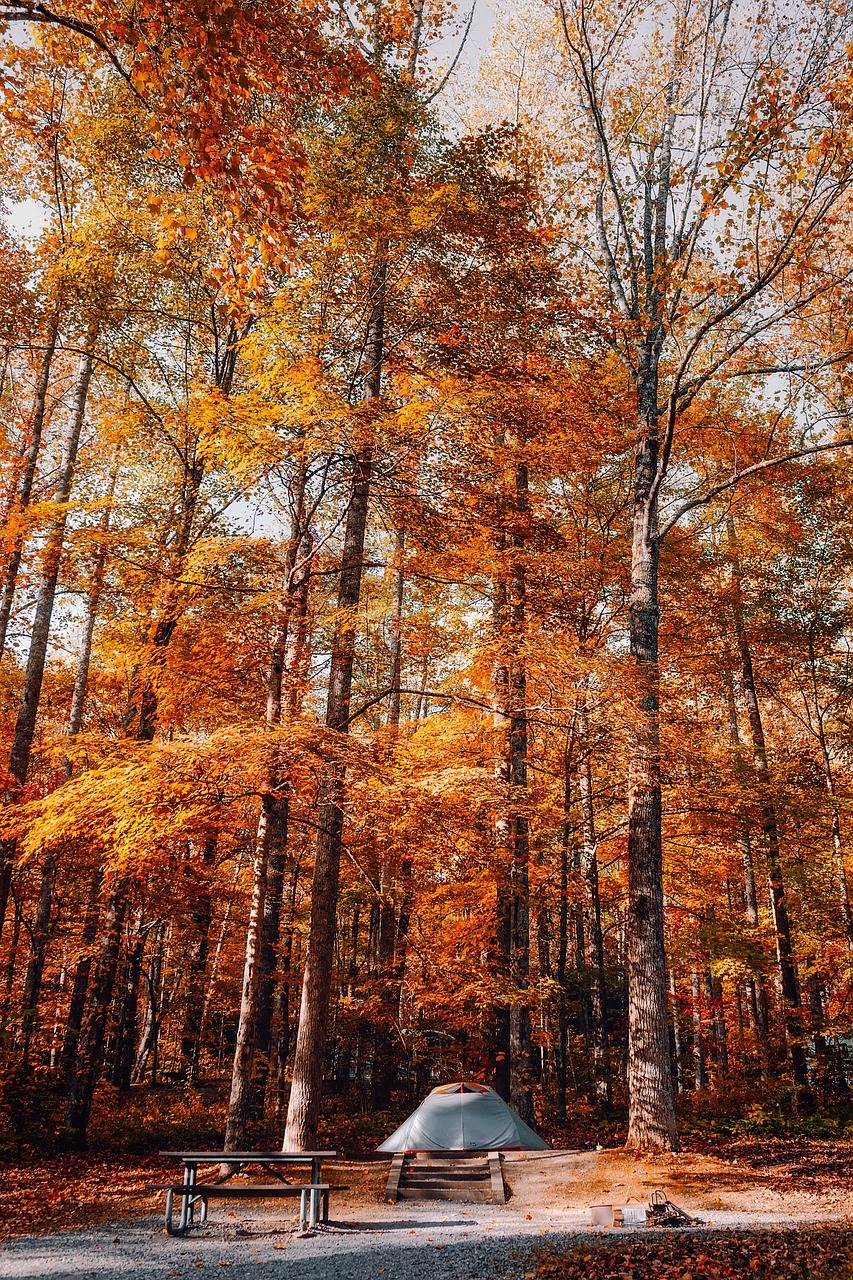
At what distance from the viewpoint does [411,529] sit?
8.75 m

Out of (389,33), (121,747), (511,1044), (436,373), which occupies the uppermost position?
(389,33)

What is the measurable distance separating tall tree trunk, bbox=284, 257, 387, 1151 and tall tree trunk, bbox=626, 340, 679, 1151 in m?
3.47

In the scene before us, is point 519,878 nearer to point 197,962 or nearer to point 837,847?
point 837,847

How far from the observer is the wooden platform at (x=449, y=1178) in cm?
811

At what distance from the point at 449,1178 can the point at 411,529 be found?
7864 millimetres

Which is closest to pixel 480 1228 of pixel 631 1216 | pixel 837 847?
pixel 631 1216

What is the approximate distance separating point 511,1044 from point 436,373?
974cm

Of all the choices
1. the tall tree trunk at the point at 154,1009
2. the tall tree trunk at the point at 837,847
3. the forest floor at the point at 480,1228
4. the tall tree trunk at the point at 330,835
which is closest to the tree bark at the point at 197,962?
the tall tree trunk at the point at 154,1009

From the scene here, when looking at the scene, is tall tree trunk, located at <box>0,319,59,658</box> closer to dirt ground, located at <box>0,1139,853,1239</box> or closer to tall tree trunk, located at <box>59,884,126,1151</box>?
tall tree trunk, located at <box>59,884,126,1151</box>

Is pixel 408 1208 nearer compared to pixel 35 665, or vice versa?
pixel 408 1208

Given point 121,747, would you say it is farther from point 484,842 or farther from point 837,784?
point 837,784

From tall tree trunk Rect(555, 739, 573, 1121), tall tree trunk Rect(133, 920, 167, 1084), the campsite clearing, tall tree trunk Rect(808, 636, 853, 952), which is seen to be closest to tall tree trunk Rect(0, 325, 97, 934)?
the campsite clearing

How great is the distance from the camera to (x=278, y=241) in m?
4.65

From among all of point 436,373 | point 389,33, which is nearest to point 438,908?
point 436,373
